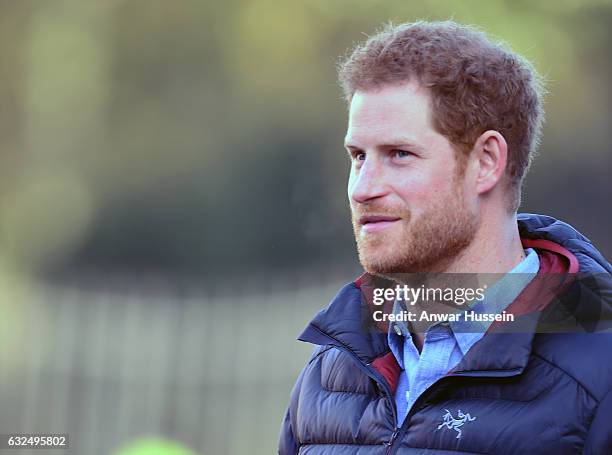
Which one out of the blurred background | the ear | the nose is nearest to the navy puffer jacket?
the ear

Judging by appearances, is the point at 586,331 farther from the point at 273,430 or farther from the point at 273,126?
the point at 273,126

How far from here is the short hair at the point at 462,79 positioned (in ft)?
6.01

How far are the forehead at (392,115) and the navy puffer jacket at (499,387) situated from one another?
1.12 ft

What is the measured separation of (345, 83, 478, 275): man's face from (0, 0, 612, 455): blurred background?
2791 mm

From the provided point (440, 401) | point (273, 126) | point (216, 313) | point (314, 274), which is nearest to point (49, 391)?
point (216, 313)

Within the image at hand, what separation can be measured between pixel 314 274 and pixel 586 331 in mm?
3370

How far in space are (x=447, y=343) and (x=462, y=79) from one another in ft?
1.63

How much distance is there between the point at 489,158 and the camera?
1864 millimetres

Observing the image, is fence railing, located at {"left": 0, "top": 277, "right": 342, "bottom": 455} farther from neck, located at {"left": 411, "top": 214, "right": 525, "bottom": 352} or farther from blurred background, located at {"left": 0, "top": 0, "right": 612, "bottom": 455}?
neck, located at {"left": 411, "top": 214, "right": 525, "bottom": 352}

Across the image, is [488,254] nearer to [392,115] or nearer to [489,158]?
[489,158]

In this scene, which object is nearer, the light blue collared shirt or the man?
the man

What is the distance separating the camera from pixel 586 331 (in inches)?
65.0

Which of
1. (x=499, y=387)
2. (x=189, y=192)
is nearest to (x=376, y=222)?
(x=499, y=387)

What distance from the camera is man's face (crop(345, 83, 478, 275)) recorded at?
1776mm
